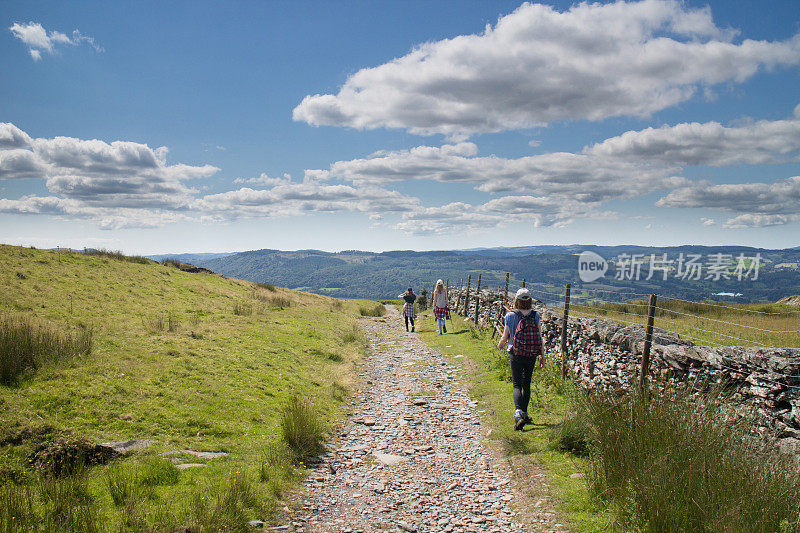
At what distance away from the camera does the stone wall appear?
18.2 ft

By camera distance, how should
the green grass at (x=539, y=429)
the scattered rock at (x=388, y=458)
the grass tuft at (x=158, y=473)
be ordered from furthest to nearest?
1. the scattered rock at (x=388, y=458)
2. the grass tuft at (x=158, y=473)
3. the green grass at (x=539, y=429)

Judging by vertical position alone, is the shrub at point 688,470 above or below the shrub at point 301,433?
above

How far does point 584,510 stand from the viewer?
5.23 meters

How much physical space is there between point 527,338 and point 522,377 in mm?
801

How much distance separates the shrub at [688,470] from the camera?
3.79 m

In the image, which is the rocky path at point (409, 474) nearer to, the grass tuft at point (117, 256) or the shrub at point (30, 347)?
the shrub at point (30, 347)

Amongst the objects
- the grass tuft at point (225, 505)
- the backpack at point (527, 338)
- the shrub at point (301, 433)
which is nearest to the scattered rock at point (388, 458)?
the shrub at point (301, 433)

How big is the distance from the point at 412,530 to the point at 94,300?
16715 mm

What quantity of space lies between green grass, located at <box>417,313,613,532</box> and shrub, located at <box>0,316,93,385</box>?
9243 millimetres

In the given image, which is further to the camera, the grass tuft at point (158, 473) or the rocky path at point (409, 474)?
the grass tuft at point (158, 473)

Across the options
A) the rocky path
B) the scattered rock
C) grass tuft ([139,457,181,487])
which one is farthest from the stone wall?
grass tuft ([139,457,181,487])

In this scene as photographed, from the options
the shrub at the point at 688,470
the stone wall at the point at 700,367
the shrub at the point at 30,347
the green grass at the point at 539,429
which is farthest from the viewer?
the shrub at the point at 30,347

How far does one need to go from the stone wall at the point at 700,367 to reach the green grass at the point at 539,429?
0.96 meters

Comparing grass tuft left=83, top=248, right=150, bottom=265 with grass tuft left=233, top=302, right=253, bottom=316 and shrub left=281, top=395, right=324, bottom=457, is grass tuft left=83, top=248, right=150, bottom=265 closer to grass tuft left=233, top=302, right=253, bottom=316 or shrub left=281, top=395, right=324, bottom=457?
grass tuft left=233, top=302, right=253, bottom=316
